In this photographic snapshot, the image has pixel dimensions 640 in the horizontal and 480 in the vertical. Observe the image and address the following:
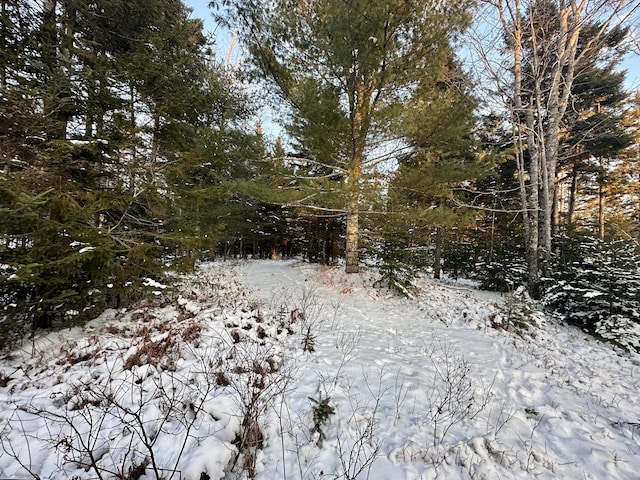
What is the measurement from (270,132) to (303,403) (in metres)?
9.75

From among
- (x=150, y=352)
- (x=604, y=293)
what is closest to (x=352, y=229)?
(x=604, y=293)

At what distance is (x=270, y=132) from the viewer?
34.3 ft

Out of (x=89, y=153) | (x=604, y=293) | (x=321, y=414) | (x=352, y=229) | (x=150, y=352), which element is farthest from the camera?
(x=352, y=229)

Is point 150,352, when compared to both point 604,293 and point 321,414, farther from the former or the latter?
point 604,293

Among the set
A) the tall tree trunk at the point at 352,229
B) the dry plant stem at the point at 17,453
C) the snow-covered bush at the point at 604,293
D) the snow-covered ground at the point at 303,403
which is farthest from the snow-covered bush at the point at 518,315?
the dry plant stem at the point at 17,453

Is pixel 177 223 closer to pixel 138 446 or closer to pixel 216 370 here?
pixel 216 370

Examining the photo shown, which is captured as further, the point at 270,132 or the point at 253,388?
the point at 270,132

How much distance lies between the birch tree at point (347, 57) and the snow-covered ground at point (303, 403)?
4643 millimetres

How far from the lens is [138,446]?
2098mm

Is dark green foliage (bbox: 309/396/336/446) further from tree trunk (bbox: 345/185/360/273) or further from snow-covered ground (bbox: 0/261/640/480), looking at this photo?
tree trunk (bbox: 345/185/360/273)

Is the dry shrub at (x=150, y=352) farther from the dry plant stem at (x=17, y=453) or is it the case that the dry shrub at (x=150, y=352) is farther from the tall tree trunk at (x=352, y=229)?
the tall tree trunk at (x=352, y=229)

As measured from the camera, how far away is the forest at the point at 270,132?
3.96 m

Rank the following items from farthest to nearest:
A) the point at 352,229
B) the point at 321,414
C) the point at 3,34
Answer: the point at 352,229, the point at 3,34, the point at 321,414

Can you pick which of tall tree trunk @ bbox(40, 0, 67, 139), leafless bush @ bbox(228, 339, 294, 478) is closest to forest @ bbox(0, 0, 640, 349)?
tall tree trunk @ bbox(40, 0, 67, 139)
